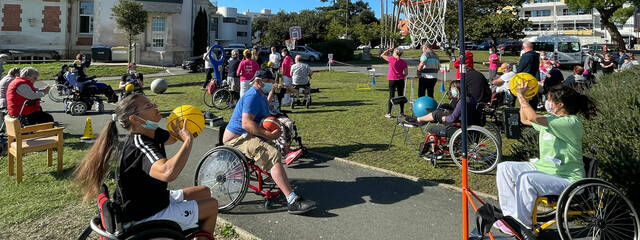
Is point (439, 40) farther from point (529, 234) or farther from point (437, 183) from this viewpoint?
point (529, 234)

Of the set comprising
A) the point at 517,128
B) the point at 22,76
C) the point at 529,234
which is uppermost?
the point at 22,76

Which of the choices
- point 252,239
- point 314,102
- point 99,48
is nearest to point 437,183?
point 252,239

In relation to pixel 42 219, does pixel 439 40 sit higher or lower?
higher

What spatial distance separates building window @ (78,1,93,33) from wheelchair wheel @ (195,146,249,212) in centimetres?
3968

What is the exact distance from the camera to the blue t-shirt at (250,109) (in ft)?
17.9

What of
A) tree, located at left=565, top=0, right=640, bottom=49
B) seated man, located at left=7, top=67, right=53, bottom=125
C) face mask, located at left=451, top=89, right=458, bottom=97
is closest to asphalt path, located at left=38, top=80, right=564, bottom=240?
face mask, located at left=451, top=89, right=458, bottom=97

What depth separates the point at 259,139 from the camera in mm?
5383

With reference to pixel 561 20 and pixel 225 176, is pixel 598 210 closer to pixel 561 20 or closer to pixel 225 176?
pixel 225 176

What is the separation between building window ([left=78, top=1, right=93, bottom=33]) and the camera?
3909cm

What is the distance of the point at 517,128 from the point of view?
557 cm

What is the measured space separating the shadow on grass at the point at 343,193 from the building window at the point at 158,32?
106 ft

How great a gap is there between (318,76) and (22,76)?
1869cm

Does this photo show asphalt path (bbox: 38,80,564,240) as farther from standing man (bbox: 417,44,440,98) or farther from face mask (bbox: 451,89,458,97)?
standing man (bbox: 417,44,440,98)

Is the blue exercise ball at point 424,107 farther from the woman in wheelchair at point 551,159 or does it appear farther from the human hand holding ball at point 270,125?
the woman in wheelchair at point 551,159
